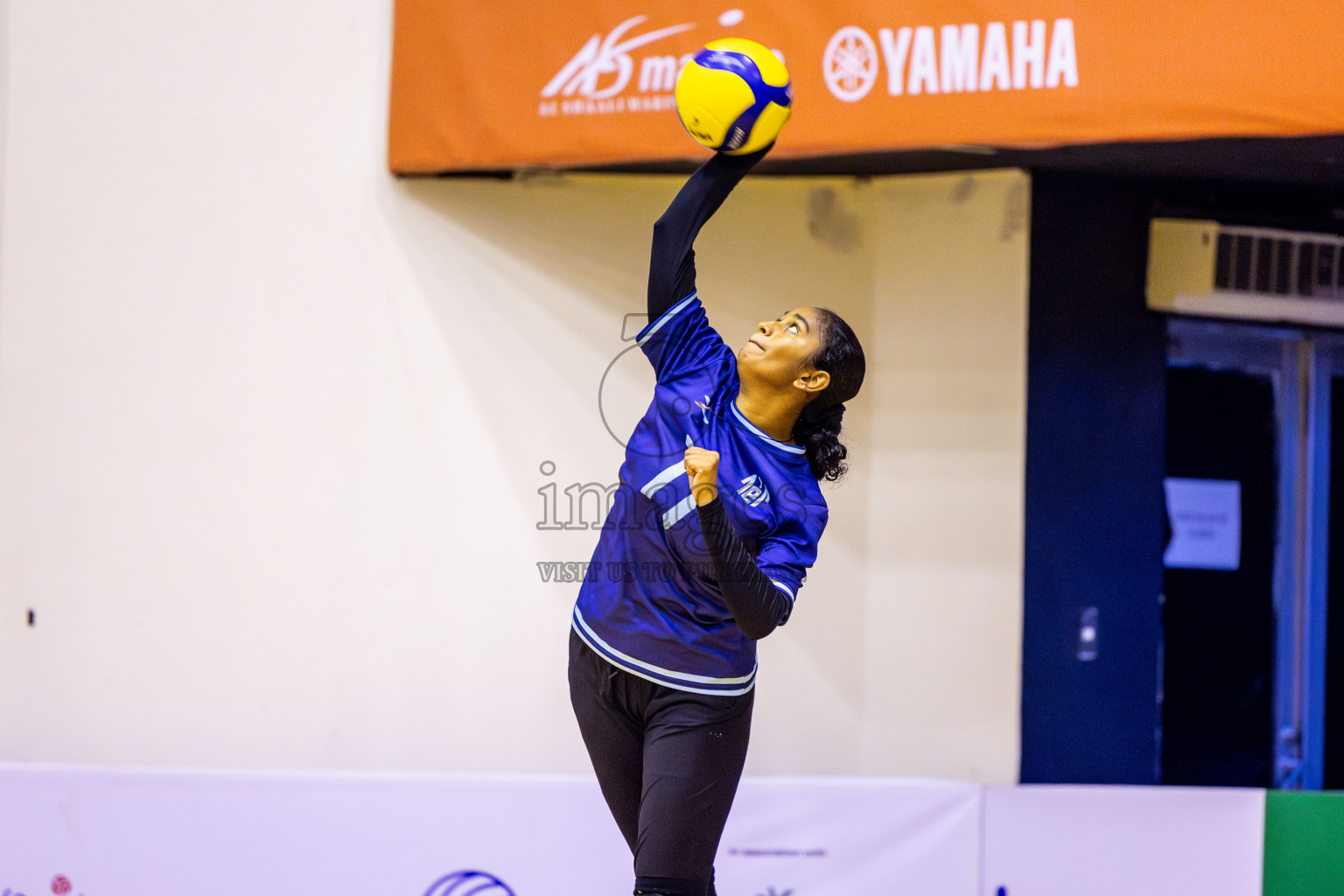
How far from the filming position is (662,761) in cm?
223

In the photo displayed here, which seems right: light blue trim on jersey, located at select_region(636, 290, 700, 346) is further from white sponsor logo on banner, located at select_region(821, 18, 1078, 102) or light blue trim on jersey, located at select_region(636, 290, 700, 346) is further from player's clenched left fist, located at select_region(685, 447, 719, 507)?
white sponsor logo on banner, located at select_region(821, 18, 1078, 102)

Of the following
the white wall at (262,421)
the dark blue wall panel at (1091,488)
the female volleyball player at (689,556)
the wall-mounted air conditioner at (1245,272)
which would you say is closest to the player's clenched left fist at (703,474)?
the female volleyball player at (689,556)

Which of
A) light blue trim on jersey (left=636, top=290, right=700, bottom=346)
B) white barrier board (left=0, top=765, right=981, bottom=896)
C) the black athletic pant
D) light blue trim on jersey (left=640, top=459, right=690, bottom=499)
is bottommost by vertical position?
white barrier board (left=0, top=765, right=981, bottom=896)

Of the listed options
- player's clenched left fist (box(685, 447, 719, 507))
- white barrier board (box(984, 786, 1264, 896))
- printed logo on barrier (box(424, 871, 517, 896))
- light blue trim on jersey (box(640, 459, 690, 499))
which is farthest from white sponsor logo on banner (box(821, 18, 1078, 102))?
printed logo on barrier (box(424, 871, 517, 896))

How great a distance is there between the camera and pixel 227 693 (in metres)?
3.65

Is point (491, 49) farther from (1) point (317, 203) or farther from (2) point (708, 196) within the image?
(2) point (708, 196)

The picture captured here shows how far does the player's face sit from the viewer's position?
7.49 ft

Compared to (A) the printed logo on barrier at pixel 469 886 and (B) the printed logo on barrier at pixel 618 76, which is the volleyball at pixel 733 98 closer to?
(B) the printed logo on barrier at pixel 618 76

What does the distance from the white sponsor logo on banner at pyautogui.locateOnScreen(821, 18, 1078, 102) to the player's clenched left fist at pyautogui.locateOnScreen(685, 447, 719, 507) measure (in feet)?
5.07

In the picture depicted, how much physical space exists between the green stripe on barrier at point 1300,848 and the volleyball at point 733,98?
2.58m

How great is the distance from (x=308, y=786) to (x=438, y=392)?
1.29 m

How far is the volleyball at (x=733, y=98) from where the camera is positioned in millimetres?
2316

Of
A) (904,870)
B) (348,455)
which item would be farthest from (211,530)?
(904,870)

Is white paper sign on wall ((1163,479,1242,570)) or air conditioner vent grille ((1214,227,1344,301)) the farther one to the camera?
white paper sign on wall ((1163,479,1242,570))
